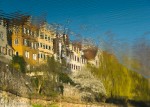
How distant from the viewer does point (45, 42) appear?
107 ft

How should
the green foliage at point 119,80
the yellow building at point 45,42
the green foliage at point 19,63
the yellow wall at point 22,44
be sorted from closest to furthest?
the green foliage at point 19,63, the yellow wall at point 22,44, the yellow building at point 45,42, the green foliage at point 119,80

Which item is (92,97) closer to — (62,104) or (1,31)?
(62,104)

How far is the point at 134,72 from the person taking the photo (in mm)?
43000

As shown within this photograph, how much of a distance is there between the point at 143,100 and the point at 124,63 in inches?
171

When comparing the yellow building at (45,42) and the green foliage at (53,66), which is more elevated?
the yellow building at (45,42)

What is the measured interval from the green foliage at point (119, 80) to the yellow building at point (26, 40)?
940 centimetres

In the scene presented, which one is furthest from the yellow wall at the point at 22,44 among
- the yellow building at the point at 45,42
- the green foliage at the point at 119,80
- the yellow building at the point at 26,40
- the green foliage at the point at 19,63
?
the green foliage at the point at 119,80

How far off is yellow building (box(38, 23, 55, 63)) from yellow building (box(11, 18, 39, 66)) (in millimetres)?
485

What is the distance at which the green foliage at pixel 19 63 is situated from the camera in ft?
96.3

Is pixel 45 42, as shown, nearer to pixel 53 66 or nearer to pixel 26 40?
pixel 53 66

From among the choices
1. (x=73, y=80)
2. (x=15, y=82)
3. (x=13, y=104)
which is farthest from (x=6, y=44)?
(x=73, y=80)

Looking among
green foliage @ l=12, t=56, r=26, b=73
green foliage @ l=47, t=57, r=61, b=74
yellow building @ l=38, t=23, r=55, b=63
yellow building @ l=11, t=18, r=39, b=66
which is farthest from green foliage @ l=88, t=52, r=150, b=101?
green foliage @ l=12, t=56, r=26, b=73

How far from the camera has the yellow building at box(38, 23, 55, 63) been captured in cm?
3216

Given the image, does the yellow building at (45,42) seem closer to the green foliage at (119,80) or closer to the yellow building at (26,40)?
the yellow building at (26,40)
